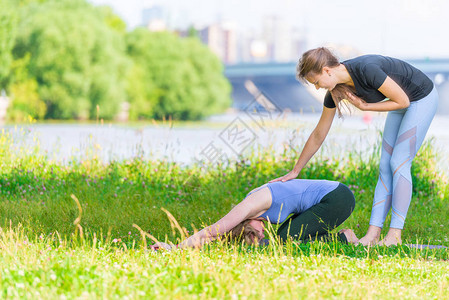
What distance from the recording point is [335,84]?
13.9 feet

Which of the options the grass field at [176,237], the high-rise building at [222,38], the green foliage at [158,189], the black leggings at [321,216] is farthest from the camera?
the high-rise building at [222,38]

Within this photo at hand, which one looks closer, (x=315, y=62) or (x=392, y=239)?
(x=315, y=62)

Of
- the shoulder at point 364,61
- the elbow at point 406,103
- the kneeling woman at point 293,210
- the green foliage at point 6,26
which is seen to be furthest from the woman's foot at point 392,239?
the green foliage at point 6,26

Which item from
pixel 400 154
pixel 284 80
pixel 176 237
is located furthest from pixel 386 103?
pixel 284 80

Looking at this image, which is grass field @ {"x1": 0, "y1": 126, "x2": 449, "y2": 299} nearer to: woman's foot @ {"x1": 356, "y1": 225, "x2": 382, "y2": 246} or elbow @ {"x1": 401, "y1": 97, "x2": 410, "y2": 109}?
woman's foot @ {"x1": 356, "y1": 225, "x2": 382, "y2": 246}

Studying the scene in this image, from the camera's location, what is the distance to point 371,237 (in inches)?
179

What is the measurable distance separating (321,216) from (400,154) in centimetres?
86

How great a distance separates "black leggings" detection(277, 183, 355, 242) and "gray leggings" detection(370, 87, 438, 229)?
492mm

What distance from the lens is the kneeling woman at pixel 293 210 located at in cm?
397

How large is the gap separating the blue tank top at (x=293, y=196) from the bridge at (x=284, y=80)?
118ft

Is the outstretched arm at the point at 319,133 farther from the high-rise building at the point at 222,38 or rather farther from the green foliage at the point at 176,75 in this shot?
the high-rise building at the point at 222,38

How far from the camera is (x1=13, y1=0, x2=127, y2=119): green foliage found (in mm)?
29703

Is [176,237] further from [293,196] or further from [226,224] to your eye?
[293,196]

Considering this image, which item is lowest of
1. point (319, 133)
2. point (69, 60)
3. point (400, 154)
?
point (400, 154)
